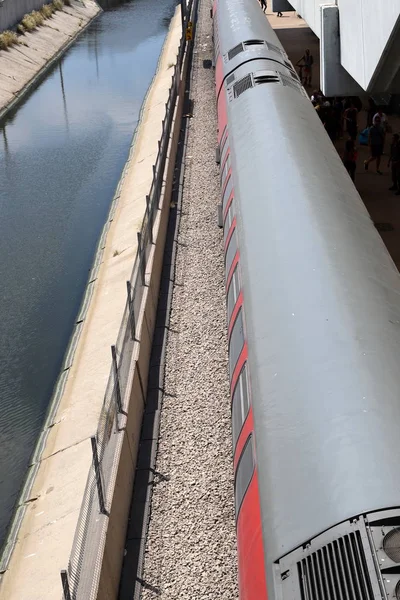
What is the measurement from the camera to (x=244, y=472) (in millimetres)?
7477

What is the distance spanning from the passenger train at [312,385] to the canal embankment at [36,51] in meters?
28.2

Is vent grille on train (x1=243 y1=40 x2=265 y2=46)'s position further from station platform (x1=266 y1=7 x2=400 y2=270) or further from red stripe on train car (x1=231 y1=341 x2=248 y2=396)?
red stripe on train car (x1=231 y1=341 x2=248 y2=396)

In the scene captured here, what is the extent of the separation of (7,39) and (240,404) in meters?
37.5

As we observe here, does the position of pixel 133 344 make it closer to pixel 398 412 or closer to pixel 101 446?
pixel 101 446

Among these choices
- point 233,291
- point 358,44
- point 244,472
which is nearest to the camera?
point 244,472

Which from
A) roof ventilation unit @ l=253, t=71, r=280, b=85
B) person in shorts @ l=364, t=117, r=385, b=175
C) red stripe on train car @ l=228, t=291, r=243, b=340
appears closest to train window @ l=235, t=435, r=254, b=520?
red stripe on train car @ l=228, t=291, r=243, b=340

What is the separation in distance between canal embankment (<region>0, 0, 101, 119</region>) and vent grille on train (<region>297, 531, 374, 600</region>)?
32985 millimetres

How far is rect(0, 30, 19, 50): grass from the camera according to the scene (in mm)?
40469

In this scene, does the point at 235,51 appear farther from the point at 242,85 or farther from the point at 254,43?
the point at 242,85

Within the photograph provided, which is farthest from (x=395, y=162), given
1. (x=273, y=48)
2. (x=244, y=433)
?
(x=244, y=433)

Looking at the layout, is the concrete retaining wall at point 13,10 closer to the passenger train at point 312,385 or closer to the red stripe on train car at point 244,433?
the passenger train at point 312,385

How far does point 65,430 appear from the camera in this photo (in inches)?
502

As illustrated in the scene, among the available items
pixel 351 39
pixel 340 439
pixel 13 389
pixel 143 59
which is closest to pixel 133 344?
pixel 13 389

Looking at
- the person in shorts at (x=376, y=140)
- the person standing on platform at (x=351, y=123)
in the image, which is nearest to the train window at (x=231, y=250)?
the person in shorts at (x=376, y=140)
